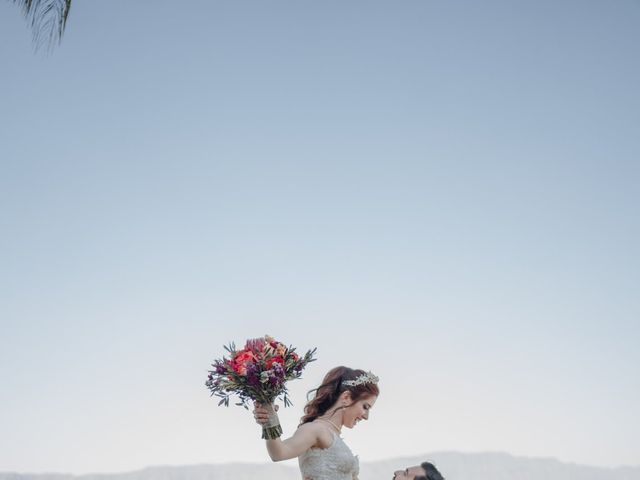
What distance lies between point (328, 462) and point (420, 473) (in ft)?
12.2

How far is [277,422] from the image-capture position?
6.60 metres

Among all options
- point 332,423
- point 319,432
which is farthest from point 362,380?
point 319,432

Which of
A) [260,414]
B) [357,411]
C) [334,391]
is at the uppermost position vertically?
[334,391]

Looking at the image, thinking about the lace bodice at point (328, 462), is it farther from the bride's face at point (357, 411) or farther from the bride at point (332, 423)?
the bride's face at point (357, 411)

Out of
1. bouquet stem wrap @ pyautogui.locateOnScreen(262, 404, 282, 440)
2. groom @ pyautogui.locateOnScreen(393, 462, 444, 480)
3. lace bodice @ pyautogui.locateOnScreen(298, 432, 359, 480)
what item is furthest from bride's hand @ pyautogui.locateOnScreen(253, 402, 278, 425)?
groom @ pyautogui.locateOnScreen(393, 462, 444, 480)

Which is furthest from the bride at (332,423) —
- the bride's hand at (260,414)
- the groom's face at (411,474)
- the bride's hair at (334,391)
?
the groom's face at (411,474)

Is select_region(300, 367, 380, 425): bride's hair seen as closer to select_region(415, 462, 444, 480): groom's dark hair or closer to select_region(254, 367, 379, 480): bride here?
select_region(254, 367, 379, 480): bride

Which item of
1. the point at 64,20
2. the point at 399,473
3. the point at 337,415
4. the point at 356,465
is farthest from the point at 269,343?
the point at 64,20

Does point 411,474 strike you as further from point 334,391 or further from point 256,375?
point 256,375

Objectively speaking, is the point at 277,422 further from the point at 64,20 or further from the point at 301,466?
the point at 64,20

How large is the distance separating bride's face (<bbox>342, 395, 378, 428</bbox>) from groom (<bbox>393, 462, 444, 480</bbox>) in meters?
Result: 3.28

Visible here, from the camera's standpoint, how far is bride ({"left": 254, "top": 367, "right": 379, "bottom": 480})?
7043mm

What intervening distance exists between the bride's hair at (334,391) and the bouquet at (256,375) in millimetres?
811

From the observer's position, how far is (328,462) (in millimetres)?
7137
